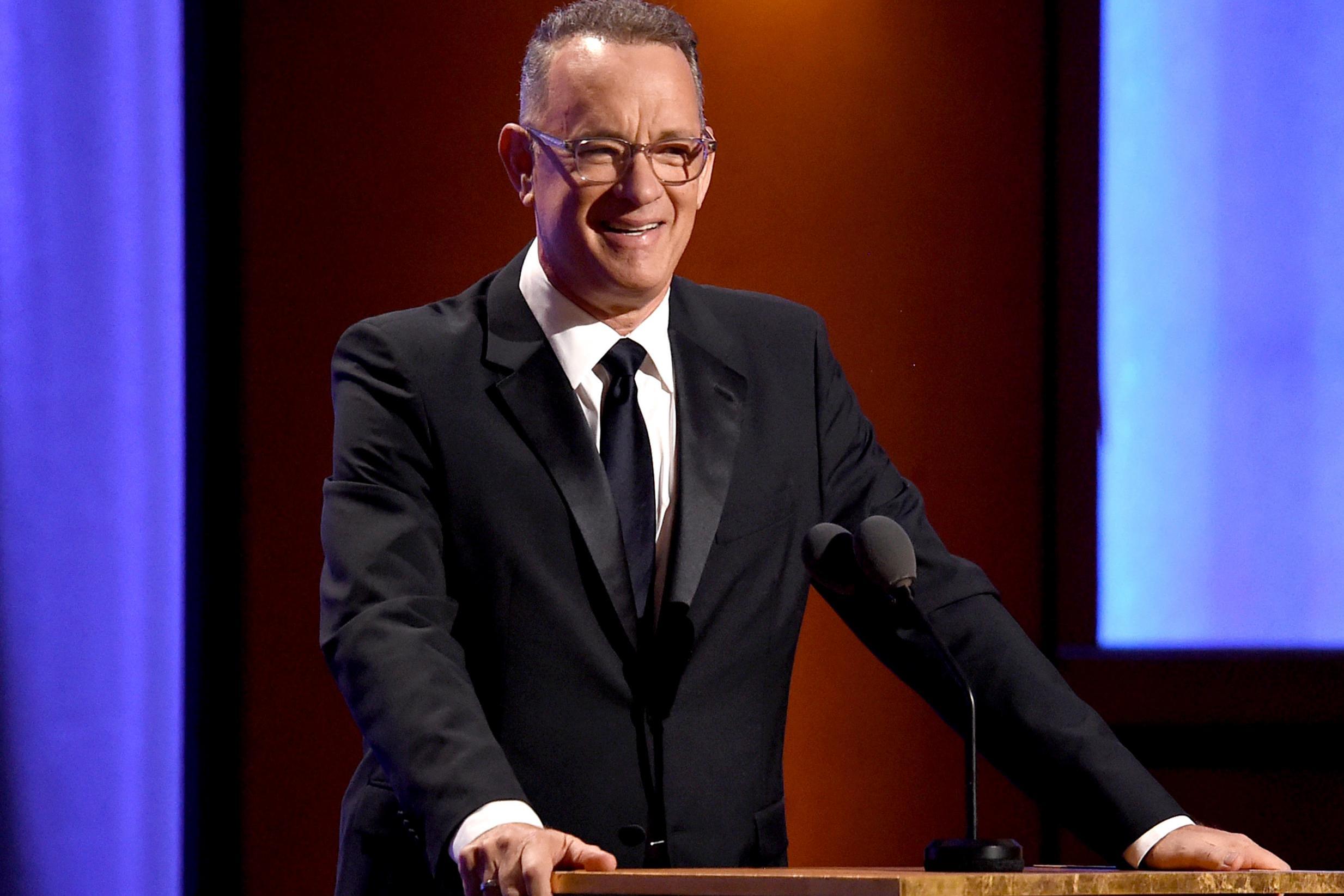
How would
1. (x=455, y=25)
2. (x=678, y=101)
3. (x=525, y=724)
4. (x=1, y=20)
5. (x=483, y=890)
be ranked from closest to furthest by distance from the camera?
(x=483, y=890) → (x=525, y=724) → (x=678, y=101) → (x=1, y=20) → (x=455, y=25)

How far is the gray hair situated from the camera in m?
1.87

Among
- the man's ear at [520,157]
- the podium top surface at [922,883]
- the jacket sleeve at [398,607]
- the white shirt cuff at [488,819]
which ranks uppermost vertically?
the man's ear at [520,157]

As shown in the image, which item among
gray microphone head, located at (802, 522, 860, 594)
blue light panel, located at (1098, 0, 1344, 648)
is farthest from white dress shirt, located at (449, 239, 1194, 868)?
blue light panel, located at (1098, 0, 1344, 648)

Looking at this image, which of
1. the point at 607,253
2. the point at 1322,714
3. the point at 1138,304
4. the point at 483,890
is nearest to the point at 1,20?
the point at 607,253

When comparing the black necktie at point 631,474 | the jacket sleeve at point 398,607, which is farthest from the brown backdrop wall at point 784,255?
the black necktie at point 631,474

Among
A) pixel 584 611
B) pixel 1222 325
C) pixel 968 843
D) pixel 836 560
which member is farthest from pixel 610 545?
pixel 1222 325

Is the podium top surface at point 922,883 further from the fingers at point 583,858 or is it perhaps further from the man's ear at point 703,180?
the man's ear at point 703,180

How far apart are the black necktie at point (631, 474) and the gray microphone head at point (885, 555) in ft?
1.24

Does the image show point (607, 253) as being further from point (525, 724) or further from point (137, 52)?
point (137, 52)

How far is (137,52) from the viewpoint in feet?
8.27

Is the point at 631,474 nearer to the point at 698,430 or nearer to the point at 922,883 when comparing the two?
the point at 698,430

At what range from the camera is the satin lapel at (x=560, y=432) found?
1737 millimetres

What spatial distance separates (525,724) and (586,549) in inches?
8.2

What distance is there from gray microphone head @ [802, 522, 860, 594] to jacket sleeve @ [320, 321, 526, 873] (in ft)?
1.17
